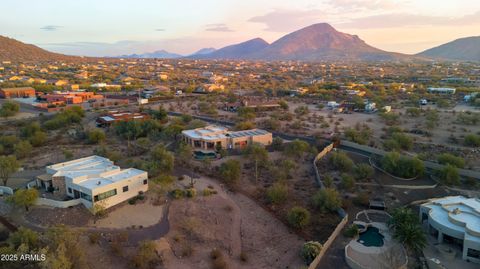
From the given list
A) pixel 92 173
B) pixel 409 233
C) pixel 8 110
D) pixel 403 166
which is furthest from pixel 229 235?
pixel 8 110

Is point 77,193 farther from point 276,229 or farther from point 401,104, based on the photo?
point 401,104

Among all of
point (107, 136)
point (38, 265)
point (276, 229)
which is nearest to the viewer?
point (38, 265)

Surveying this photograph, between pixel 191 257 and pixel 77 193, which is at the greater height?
pixel 77 193

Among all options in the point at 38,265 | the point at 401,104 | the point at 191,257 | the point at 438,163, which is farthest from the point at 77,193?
the point at 401,104

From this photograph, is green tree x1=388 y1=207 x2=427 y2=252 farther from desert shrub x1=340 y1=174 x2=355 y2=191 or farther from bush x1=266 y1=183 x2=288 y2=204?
bush x1=266 y1=183 x2=288 y2=204

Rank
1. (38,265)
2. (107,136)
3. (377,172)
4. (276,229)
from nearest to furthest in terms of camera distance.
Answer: (38,265)
(276,229)
(377,172)
(107,136)
